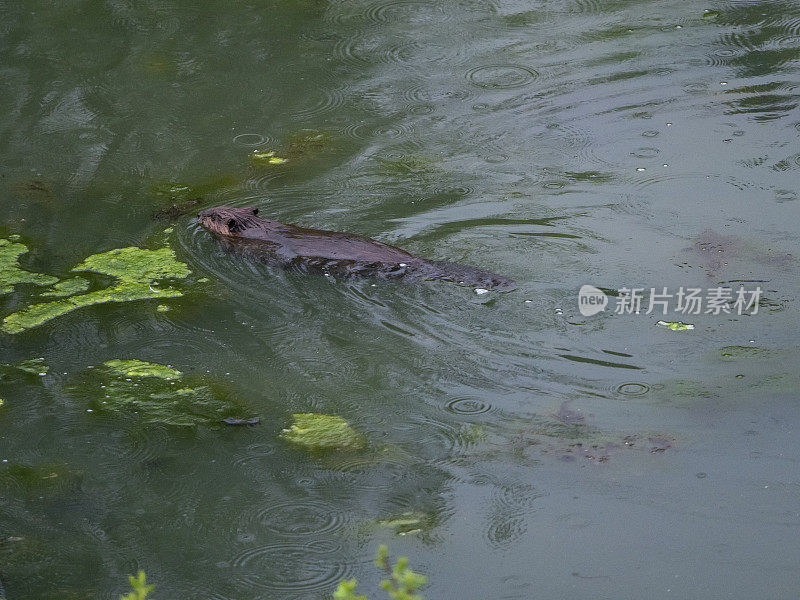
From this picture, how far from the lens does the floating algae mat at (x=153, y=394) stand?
4238 mm

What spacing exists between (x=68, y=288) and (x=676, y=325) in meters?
3.47

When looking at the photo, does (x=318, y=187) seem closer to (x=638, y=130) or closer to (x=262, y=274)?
(x=262, y=274)

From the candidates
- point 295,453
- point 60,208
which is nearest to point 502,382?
point 295,453

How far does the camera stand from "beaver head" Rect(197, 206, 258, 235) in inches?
223

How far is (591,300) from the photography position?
4859 mm

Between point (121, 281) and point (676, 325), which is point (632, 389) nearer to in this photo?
point (676, 325)

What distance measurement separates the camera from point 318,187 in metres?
6.36

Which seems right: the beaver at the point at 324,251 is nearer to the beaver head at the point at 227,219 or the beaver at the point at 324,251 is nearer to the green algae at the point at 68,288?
the beaver head at the point at 227,219

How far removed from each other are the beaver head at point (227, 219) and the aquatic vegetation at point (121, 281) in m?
0.32

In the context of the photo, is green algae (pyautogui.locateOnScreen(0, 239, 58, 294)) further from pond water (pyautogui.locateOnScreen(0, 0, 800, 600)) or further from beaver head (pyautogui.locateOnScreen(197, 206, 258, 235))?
beaver head (pyautogui.locateOnScreen(197, 206, 258, 235))

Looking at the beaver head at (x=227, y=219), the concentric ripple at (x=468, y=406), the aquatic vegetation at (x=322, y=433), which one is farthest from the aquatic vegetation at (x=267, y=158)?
the concentric ripple at (x=468, y=406)

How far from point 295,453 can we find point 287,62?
17.0 feet

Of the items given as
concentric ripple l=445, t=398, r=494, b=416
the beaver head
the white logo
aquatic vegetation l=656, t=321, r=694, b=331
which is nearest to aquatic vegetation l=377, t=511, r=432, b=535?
concentric ripple l=445, t=398, r=494, b=416

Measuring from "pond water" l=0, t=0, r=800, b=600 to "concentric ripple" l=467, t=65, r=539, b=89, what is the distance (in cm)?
3
